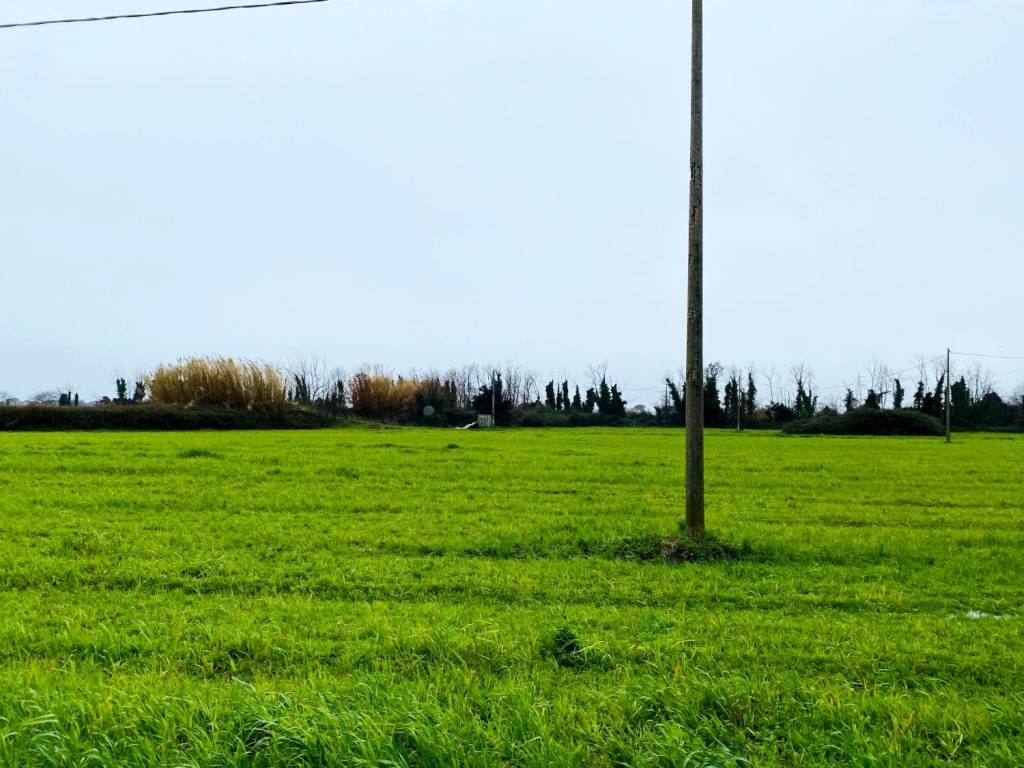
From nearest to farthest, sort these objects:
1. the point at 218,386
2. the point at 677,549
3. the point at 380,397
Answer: the point at 677,549 → the point at 218,386 → the point at 380,397

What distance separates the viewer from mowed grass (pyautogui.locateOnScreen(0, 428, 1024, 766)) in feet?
11.3

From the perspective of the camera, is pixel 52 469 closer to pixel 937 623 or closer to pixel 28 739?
pixel 28 739

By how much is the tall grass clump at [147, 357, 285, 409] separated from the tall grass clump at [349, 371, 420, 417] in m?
11.4

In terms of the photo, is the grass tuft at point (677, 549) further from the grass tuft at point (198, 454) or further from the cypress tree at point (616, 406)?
the cypress tree at point (616, 406)

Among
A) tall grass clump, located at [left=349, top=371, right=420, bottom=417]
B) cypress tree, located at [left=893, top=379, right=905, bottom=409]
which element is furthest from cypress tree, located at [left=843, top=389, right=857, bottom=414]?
tall grass clump, located at [left=349, top=371, right=420, bottom=417]

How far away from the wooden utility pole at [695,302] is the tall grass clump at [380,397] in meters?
56.9

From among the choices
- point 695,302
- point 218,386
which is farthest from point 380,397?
point 695,302

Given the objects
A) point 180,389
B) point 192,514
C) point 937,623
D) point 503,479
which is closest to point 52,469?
point 192,514

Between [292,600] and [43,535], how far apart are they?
206 inches

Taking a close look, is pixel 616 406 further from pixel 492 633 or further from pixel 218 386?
pixel 492 633

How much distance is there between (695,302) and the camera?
9023mm

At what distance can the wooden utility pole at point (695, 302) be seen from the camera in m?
9.00

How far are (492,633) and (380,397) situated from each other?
61.4 meters

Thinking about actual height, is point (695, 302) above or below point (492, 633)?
above
